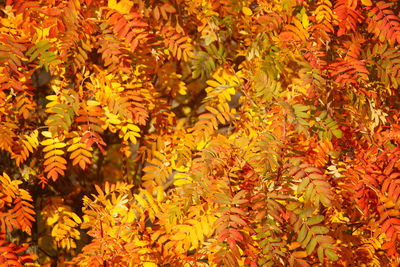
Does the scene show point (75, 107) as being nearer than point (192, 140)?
Yes

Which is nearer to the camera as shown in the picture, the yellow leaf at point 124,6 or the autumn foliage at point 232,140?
the autumn foliage at point 232,140

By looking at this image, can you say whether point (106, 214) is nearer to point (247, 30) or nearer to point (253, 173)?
point (253, 173)

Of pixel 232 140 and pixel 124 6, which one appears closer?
pixel 124 6

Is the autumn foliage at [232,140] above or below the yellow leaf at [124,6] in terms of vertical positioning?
below

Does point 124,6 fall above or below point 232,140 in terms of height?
above

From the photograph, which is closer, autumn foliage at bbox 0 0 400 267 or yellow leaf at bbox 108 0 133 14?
autumn foliage at bbox 0 0 400 267

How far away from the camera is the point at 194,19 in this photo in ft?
10.9

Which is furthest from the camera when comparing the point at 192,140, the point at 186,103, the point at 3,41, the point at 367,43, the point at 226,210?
the point at 186,103

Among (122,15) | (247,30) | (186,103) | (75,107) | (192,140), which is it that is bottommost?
(186,103)

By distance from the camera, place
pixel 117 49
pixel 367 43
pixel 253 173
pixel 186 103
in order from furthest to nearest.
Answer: pixel 186 103 < pixel 367 43 < pixel 117 49 < pixel 253 173

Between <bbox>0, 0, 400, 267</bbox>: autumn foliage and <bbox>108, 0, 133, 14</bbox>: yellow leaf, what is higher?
<bbox>108, 0, 133, 14</bbox>: yellow leaf

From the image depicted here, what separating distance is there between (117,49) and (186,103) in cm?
224

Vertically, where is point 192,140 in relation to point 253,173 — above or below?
below

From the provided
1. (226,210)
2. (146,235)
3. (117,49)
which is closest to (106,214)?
(146,235)
